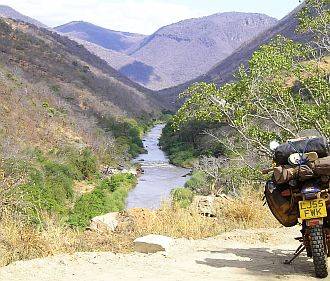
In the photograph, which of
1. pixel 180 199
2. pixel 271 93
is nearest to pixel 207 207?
pixel 180 199

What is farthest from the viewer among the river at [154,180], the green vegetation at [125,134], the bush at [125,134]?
the bush at [125,134]

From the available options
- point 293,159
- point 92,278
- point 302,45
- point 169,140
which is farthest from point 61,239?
point 169,140

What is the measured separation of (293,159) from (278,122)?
27.2ft

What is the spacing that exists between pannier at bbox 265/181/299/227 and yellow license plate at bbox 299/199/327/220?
0.18 m

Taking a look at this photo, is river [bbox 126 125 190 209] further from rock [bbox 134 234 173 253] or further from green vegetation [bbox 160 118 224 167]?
rock [bbox 134 234 173 253]

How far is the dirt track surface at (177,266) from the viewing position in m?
5.11

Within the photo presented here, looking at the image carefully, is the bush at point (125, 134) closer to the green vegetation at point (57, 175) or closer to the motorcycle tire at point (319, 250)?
the green vegetation at point (57, 175)

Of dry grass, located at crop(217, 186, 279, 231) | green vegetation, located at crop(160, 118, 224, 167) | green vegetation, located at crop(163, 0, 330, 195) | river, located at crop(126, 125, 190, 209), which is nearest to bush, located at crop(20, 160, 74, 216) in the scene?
river, located at crop(126, 125, 190, 209)

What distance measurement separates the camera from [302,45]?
13266 mm

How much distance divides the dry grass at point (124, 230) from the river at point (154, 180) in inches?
864

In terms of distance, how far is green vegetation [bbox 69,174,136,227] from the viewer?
103 ft

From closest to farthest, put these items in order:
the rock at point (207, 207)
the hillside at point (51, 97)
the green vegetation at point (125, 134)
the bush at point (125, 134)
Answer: the rock at point (207, 207)
the hillside at point (51, 97)
the green vegetation at point (125, 134)
the bush at point (125, 134)

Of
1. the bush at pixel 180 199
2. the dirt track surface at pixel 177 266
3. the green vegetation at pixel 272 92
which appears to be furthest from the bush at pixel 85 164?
the dirt track surface at pixel 177 266

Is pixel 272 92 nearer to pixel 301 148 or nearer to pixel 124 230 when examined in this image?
pixel 124 230
